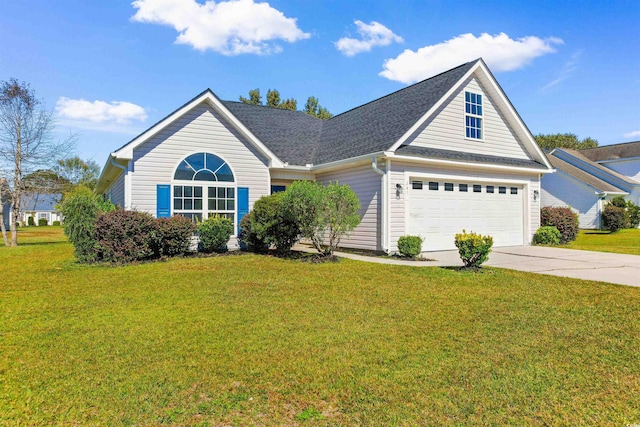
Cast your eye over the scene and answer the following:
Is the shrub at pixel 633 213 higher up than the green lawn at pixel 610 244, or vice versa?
the shrub at pixel 633 213

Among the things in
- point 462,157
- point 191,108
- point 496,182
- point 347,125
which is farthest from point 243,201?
point 496,182

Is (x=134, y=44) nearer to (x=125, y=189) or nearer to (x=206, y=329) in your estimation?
(x=125, y=189)

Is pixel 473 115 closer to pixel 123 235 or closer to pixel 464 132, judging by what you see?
pixel 464 132

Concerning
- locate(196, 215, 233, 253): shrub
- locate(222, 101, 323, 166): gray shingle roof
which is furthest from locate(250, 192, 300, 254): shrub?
locate(222, 101, 323, 166): gray shingle roof

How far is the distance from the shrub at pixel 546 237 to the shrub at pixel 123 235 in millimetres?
14082

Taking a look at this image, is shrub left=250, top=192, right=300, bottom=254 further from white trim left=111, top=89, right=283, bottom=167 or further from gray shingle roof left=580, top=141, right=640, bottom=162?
gray shingle roof left=580, top=141, right=640, bottom=162

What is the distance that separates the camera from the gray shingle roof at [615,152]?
34.4 meters

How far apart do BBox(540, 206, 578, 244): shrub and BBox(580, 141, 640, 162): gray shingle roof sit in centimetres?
2413

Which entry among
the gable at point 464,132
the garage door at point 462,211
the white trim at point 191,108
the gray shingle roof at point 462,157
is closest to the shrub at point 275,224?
the white trim at point 191,108

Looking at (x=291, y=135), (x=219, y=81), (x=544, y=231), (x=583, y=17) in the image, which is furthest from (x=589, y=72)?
(x=219, y=81)

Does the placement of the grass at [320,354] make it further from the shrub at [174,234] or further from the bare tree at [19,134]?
the bare tree at [19,134]

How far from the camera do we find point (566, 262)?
1080 cm

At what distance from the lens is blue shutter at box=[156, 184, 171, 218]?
40.6 ft

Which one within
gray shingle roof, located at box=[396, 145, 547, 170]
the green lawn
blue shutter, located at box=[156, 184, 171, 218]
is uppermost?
gray shingle roof, located at box=[396, 145, 547, 170]
